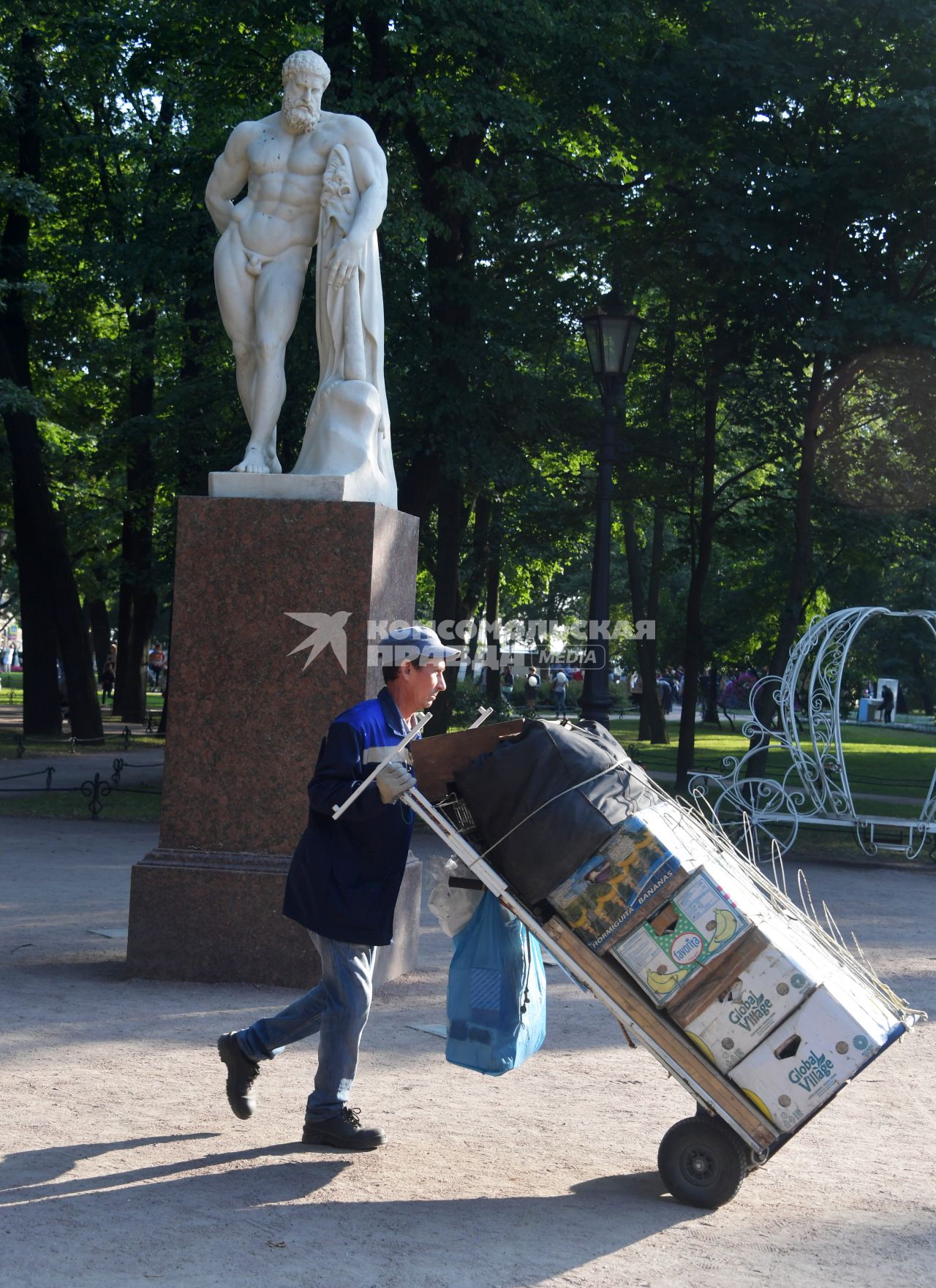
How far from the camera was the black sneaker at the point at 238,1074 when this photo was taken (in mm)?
5094

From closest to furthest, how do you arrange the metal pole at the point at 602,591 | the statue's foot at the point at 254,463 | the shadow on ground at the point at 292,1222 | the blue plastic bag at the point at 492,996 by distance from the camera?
the shadow on ground at the point at 292,1222, the blue plastic bag at the point at 492,996, the statue's foot at the point at 254,463, the metal pole at the point at 602,591

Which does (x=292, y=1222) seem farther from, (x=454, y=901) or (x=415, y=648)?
(x=415, y=648)

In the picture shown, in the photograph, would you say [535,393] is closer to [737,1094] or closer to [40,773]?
[40,773]

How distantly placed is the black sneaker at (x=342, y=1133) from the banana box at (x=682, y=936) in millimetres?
1142

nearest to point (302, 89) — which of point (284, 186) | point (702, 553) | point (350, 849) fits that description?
point (284, 186)

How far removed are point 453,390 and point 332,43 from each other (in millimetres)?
3888

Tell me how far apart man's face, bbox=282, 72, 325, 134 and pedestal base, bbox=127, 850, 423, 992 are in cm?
394

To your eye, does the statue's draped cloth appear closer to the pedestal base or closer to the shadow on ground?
the pedestal base

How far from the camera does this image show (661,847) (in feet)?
14.8

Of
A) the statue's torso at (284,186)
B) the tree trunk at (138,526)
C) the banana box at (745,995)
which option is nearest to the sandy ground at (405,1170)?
the banana box at (745,995)

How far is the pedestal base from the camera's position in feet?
24.5

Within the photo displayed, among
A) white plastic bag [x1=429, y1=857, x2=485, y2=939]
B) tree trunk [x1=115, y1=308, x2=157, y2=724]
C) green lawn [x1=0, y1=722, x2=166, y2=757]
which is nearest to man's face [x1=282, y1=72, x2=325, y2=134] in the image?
white plastic bag [x1=429, y1=857, x2=485, y2=939]

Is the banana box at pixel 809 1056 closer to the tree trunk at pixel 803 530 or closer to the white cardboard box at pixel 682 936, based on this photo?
the white cardboard box at pixel 682 936

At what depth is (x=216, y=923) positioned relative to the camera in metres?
7.52
